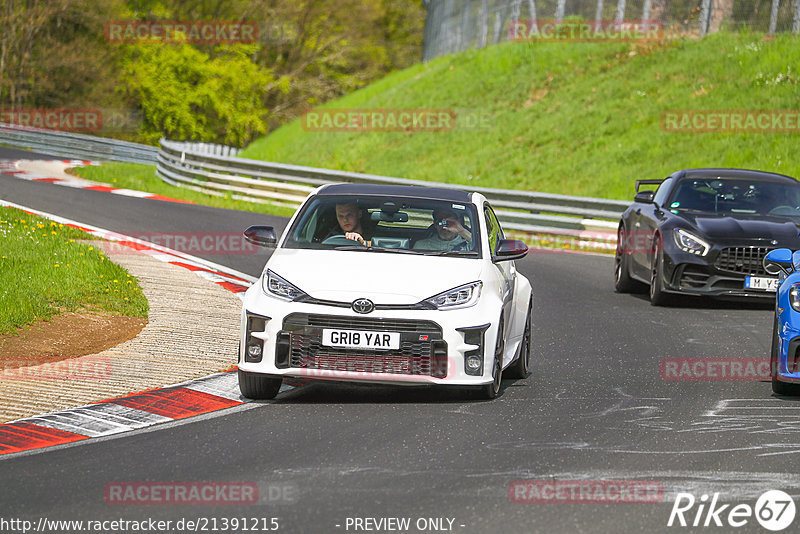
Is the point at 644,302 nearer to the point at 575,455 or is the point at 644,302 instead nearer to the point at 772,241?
the point at 772,241

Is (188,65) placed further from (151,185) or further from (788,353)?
(788,353)

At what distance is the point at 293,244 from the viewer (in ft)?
29.0

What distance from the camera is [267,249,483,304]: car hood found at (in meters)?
7.98

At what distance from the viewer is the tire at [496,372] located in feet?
27.0

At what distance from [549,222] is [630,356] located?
40.7ft

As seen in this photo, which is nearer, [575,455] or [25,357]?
[575,455]

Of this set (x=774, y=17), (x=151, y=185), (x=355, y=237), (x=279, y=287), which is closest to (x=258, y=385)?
(x=279, y=287)

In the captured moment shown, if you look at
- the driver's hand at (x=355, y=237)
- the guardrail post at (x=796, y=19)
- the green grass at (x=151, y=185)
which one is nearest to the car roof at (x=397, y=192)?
the driver's hand at (x=355, y=237)

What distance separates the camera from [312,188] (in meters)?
27.0

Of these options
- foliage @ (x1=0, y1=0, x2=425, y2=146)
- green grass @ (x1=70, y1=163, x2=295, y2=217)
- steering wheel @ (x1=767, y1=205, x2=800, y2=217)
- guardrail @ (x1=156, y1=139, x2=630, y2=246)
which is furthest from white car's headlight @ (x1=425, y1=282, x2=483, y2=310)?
foliage @ (x1=0, y1=0, x2=425, y2=146)

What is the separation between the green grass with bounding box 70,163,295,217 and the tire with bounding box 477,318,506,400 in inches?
652

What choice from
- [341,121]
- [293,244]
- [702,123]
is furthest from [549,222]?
[341,121]

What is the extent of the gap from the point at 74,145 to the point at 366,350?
37.2m

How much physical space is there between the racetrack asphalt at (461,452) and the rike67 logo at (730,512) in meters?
0.05
